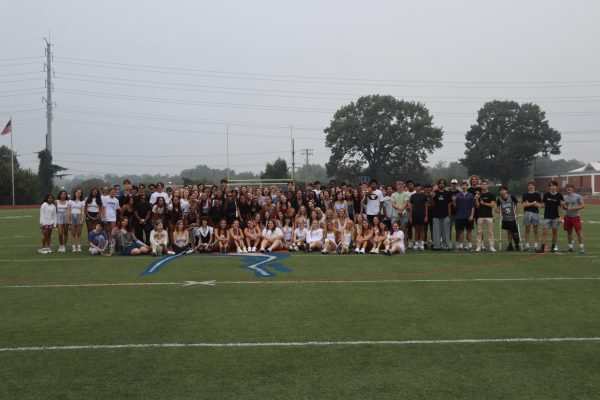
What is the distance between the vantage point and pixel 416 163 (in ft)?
233

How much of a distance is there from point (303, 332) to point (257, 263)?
19.1 ft

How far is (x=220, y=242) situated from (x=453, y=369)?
980cm

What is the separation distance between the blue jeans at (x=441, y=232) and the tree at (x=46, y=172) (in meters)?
52.2

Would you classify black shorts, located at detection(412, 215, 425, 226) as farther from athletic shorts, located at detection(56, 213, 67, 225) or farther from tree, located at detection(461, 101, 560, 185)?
tree, located at detection(461, 101, 560, 185)

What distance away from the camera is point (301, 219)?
14.7 meters

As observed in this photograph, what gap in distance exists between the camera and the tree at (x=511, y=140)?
250ft

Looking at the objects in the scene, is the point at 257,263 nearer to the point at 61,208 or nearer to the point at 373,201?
the point at 373,201

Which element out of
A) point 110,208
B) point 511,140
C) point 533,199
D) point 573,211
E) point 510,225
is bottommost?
point 510,225

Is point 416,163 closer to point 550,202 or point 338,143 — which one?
point 338,143

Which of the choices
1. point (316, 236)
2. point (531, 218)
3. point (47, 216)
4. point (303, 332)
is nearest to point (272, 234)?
point (316, 236)

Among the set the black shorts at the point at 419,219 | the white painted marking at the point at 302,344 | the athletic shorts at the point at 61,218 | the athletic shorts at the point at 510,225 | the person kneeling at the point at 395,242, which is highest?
the athletic shorts at the point at 61,218

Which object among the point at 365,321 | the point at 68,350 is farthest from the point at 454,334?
the point at 68,350

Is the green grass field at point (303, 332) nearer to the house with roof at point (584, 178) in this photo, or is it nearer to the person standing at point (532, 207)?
the person standing at point (532, 207)

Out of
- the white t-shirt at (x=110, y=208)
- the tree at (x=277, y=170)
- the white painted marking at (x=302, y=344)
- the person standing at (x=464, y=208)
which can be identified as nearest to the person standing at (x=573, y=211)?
the person standing at (x=464, y=208)
